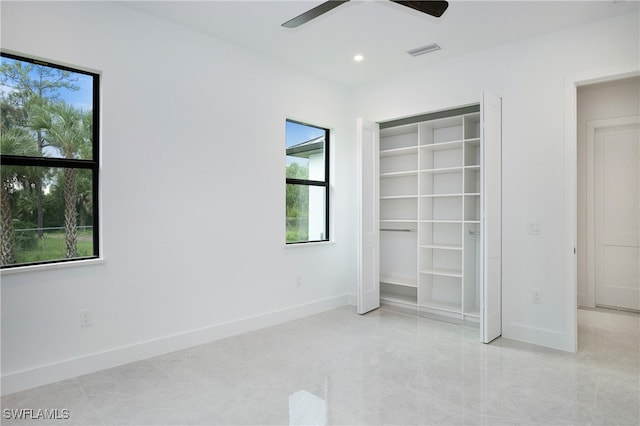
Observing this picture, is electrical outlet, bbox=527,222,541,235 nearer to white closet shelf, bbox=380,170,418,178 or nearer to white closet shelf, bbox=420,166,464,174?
white closet shelf, bbox=420,166,464,174

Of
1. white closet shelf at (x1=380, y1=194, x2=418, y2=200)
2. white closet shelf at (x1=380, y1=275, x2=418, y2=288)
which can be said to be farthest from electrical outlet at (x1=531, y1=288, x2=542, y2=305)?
white closet shelf at (x1=380, y1=194, x2=418, y2=200)

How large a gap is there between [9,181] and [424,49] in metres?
3.84

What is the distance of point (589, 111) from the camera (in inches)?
192

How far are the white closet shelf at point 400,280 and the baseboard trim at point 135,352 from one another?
1180 millimetres

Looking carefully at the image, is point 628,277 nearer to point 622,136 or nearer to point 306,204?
point 622,136

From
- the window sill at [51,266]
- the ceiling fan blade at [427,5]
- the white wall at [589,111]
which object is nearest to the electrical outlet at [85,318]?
the window sill at [51,266]

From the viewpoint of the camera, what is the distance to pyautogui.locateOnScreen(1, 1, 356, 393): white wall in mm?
2725

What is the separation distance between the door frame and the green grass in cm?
413

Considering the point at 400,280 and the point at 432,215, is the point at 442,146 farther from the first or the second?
A: the point at 400,280

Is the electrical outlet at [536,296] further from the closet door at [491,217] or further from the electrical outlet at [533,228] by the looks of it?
the electrical outlet at [533,228]

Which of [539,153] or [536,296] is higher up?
[539,153]

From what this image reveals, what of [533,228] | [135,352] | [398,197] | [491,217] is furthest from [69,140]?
[533,228]

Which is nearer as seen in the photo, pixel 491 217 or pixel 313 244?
pixel 491 217

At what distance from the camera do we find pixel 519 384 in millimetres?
2717
